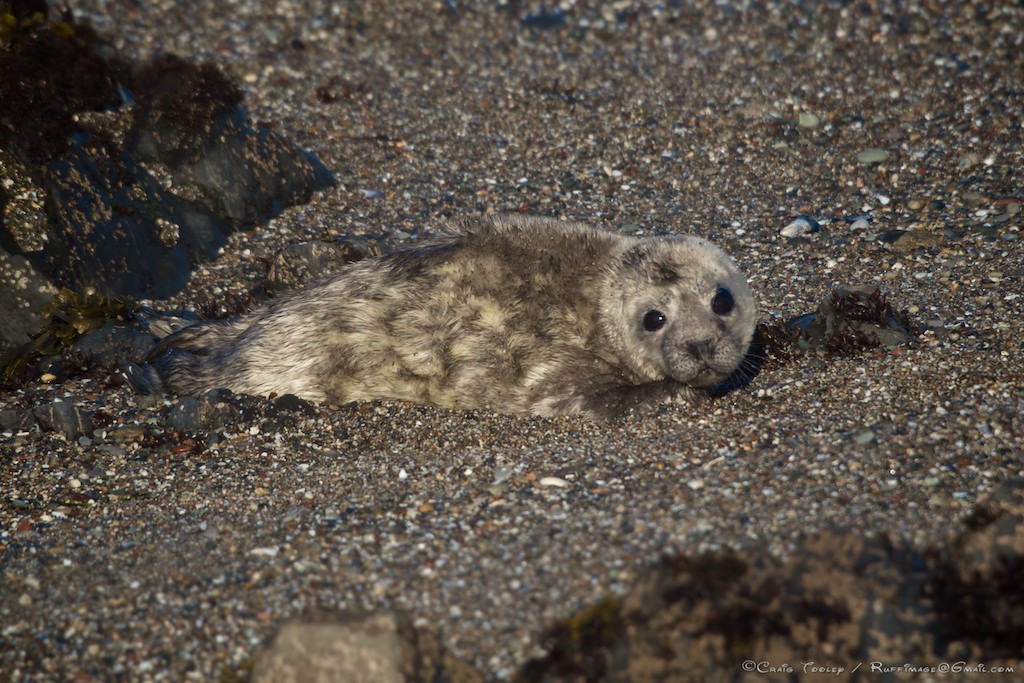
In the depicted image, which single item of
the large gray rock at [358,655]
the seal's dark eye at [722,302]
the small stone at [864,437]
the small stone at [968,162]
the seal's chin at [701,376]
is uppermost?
the small stone at [968,162]

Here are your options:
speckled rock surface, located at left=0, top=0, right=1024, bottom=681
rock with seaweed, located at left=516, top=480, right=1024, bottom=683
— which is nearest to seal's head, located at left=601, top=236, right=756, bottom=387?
speckled rock surface, located at left=0, top=0, right=1024, bottom=681

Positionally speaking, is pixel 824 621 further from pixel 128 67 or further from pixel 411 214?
pixel 128 67

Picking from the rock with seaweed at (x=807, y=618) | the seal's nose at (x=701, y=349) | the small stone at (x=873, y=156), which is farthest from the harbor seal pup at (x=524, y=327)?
the small stone at (x=873, y=156)

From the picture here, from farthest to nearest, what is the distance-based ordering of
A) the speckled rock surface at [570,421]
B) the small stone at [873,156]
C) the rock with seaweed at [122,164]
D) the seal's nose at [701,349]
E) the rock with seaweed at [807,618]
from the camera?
the small stone at [873,156], the rock with seaweed at [122,164], the seal's nose at [701,349], the speckled rock surface at [570,421], the rock with seaweed at [807,618]

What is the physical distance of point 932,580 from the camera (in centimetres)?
491

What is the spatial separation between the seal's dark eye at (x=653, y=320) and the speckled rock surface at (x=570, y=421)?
629 mm

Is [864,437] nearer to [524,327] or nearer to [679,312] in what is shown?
[679,312]

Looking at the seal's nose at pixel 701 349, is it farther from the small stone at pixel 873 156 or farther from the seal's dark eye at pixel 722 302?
the small stone at pixel 873 156

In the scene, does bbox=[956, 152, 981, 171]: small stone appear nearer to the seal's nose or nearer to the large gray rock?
the seal's nose

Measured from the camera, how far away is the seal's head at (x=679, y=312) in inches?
282

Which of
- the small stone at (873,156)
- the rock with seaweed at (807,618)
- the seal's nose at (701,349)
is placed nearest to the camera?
the rock with seaweed at (807,618)

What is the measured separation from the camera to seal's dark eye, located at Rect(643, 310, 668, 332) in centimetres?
731

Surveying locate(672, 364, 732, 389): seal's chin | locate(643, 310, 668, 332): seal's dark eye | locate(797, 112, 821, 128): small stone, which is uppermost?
locate(797, 112, 821, 128): small stone

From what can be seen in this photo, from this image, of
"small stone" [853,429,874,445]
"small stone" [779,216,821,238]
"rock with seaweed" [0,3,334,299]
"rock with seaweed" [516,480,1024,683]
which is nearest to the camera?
"rock with seaweed" [516,480,1024,683]
